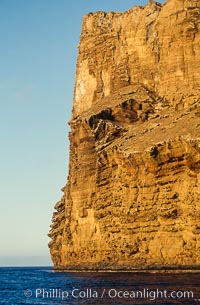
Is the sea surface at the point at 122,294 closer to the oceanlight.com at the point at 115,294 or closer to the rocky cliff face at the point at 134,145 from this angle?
the oceanlight.com at the point at 115,294

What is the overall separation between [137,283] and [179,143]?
24718 mm

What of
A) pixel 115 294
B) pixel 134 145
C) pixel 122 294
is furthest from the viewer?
pixel 134 145

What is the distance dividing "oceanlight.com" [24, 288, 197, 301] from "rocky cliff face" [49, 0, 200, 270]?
25.7 meters

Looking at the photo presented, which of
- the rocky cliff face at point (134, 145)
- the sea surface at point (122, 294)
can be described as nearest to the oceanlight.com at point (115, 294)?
the sea surface at point (122, 294)

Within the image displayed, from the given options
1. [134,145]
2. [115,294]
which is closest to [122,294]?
[115,294]

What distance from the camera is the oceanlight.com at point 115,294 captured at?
1833 inches

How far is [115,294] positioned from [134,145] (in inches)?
1541

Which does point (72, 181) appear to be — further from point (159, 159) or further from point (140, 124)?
point (159, 159)

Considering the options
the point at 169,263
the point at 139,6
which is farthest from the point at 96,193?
the point at 139,6

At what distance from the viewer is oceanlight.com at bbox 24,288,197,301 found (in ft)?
153

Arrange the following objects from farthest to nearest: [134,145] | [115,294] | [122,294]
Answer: [134,145]
[115,294]
[122,294]

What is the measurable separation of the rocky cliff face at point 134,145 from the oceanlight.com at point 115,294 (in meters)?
25.7

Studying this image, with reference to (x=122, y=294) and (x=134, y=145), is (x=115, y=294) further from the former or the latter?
(x=134, y=145)

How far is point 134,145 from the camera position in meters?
87.4
